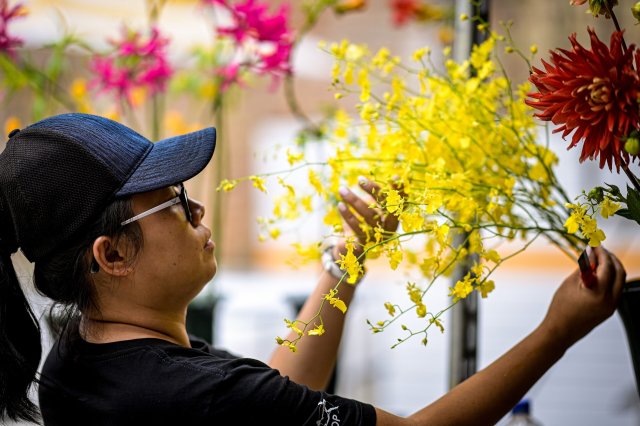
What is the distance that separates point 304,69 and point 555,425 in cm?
468

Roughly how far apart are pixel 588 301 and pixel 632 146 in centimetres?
31

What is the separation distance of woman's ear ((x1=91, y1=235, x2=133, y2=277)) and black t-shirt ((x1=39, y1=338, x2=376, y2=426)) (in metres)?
0.09

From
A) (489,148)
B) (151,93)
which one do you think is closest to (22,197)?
(489,148)

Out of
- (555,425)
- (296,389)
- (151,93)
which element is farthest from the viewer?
(555,425)

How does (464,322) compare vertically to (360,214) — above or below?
below

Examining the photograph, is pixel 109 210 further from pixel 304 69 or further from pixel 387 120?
pixel 304 69

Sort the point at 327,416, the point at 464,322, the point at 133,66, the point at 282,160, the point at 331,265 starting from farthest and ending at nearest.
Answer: the point at 282,160, the point at 133,66, the point at 464,322, the point at 331,265, the point at 327,416

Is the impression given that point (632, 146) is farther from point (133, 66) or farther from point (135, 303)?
point (133, 66)

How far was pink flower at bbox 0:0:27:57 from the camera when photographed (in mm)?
1597

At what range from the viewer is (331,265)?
120cm

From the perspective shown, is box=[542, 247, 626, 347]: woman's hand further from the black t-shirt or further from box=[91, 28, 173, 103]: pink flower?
box=[91, 28, 173, 103]: pink flower

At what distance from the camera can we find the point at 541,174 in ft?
3.51

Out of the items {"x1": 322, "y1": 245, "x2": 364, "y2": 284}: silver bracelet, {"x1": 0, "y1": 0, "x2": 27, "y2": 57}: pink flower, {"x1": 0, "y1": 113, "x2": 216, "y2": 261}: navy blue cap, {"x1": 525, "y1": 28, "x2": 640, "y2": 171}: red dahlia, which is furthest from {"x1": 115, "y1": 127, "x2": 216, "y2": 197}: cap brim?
{"x1": 0, "y1": 0, "x2": 27, "y2": 57}: pink flower

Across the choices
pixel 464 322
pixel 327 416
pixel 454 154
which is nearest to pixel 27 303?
pixel 327 416
